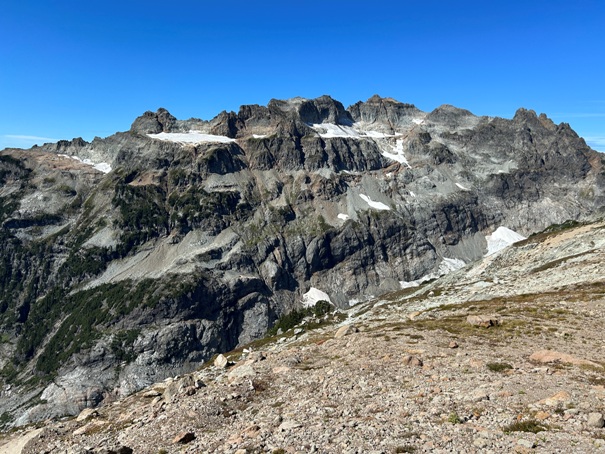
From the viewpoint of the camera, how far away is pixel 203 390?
2717 centimetres

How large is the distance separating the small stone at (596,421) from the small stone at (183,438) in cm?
1731

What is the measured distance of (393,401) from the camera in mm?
20516

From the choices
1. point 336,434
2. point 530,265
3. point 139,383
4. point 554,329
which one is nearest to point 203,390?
point 336,434

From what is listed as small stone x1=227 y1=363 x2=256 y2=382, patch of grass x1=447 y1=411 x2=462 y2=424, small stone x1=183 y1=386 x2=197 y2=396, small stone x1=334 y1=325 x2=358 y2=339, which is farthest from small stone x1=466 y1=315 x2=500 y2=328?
small stone x1=183 y1=386 x2=197 y2=396

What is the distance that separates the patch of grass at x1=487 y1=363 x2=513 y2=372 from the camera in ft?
79.3

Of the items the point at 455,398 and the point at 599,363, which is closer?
the point at 455,398

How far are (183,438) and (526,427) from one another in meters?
15.3

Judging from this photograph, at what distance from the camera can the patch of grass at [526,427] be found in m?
15.4

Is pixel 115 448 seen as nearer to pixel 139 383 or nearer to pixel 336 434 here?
pixel 336 434

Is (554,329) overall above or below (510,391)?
below

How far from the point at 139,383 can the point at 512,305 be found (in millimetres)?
173273

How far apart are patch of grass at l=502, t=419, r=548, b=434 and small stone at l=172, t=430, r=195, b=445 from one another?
14.3 m

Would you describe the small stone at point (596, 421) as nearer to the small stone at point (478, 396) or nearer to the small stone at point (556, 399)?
the small stone at point (556, 399)

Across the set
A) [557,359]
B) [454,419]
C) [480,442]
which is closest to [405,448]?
[480,442]
